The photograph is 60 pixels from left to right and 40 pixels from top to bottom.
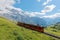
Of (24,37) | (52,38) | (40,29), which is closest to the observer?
(24,37)

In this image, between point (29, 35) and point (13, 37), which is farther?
point (29, 35)

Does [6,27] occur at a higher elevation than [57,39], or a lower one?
higher

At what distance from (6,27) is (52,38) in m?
12.1

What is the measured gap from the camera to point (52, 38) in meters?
44.6

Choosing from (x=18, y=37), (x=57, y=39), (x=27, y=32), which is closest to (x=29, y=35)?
(x=27, y=32)

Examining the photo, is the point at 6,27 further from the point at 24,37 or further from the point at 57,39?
the point at 57,39

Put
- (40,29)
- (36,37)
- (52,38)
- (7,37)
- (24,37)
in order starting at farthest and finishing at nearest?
(40,29)
(52,38)
(36,37)
(24,37)
(7,37)

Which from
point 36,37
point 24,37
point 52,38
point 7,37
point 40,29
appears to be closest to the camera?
point 7,37

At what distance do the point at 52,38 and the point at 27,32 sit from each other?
682 centimetres

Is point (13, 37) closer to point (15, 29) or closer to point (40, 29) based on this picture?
point (15, 29)

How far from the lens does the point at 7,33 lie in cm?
3822

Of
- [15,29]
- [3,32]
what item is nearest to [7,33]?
[3,32]

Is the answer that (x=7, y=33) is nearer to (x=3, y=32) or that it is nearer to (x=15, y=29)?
(x=3, y=32)

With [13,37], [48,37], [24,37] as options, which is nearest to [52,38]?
[48,37]
